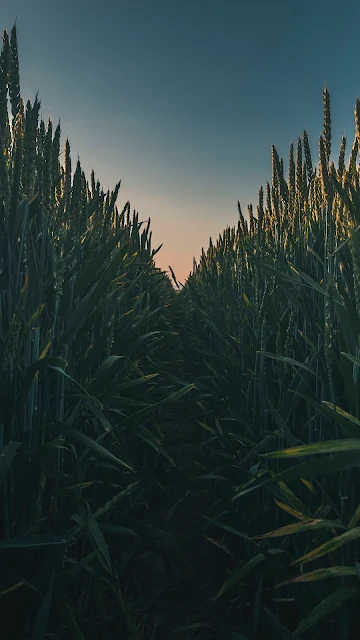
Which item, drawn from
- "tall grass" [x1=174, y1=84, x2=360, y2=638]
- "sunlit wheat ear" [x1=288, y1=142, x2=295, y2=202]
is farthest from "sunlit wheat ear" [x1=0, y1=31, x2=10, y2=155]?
"sunlit wheat ear" [x1=288, y1=142, x2=295, y2=202]

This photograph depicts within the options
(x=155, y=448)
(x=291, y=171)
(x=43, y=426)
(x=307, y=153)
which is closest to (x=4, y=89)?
(x=43, y=426)

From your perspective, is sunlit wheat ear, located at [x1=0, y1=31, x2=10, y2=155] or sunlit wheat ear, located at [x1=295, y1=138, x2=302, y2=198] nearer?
sunlit wheat ear, located at [x1=0, y1=31, x2=10, y2=155]

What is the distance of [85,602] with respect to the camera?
1267mm

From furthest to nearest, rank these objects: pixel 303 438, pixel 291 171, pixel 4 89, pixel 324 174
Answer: pixel 291 171
pixel 303 438
pixel 324 174
pixel 4 89

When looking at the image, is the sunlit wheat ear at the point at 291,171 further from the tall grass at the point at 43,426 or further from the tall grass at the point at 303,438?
the tall grass at the point at 43,426

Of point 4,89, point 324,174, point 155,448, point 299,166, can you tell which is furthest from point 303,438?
point 4,89

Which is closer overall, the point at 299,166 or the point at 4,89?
the point at 4,89

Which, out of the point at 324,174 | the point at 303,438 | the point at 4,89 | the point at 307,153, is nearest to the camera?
the point at 4,89

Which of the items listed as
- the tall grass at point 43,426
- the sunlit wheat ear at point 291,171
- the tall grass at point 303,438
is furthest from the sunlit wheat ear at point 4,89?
the sunlit wheat ear at point 291,171

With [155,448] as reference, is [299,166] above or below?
above

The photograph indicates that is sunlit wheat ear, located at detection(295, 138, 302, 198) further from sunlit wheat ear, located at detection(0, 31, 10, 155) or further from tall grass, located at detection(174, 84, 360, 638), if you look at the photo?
sunlit wheat ear, located at detection(0, 31, 10, 155)

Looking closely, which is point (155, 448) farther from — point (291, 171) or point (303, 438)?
point (291, 171)

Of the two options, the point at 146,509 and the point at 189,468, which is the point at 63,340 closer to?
the point at 146,509

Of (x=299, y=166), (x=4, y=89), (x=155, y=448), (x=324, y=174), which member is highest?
(x=299, y=166)
